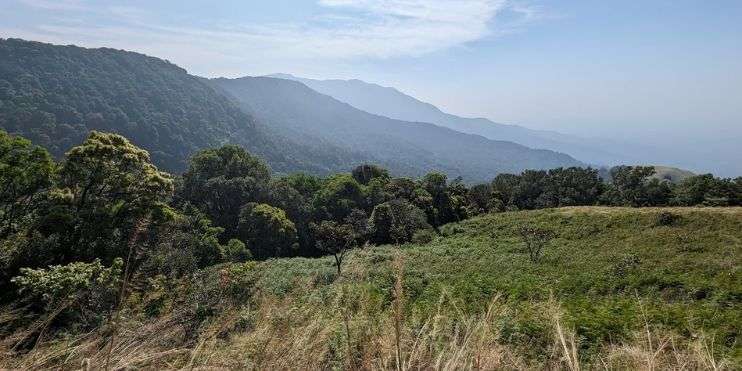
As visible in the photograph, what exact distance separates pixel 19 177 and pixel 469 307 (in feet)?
70.6

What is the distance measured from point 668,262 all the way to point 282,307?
26536 millimetres

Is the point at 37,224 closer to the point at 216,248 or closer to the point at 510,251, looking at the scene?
the point at 216,248

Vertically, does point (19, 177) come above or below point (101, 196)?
above

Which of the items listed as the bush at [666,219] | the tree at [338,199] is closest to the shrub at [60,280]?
the tree at [338,199]

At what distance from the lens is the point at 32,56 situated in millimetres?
191625

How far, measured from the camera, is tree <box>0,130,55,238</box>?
63.5 feet

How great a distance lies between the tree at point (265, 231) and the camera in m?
40.2

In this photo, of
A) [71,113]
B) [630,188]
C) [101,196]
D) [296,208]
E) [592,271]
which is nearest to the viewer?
[592,271]

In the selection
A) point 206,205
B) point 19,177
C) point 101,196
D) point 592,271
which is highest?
point 19,177

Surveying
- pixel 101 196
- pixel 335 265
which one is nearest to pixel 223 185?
pixel 101 196

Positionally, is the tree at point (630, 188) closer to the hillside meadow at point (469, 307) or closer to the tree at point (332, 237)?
the hillside meadow at point (469, 307)

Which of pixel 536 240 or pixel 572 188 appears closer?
pixel 536 240

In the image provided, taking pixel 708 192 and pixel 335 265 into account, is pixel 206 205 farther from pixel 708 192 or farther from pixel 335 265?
pixel 708 192

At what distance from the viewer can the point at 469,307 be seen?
8.20 metres
